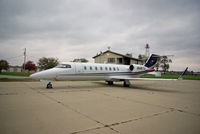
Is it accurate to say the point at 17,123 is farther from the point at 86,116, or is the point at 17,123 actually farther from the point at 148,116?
the point at 148,116

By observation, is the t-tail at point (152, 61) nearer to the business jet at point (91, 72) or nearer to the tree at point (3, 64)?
the business jet at point (91, 72)

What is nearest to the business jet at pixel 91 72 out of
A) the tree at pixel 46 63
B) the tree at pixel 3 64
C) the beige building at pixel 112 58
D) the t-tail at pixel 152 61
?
the t-tail at pixel 152 61

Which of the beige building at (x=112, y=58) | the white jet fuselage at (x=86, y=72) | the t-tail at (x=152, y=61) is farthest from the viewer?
Result: the beige building at (x=112, y=58)

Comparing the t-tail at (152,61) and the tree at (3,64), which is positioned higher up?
the tree at (3,64)

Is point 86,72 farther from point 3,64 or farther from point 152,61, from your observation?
point 3,64

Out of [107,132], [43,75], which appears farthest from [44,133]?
[43,75]

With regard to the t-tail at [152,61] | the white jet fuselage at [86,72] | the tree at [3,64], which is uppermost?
the tree at [3,64]

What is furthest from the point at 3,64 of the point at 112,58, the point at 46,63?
the point at 112,58

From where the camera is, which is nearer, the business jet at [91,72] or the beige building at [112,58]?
the business jet at [91,72]

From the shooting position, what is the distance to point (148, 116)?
4523mm

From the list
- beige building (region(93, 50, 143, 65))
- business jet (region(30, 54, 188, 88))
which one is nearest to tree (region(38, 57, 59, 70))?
beige building (region(93, 50, 143, 65))

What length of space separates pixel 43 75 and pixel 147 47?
52164 millimetres

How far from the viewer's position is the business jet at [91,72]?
1067 cm

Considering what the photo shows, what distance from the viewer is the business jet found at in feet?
35.0
